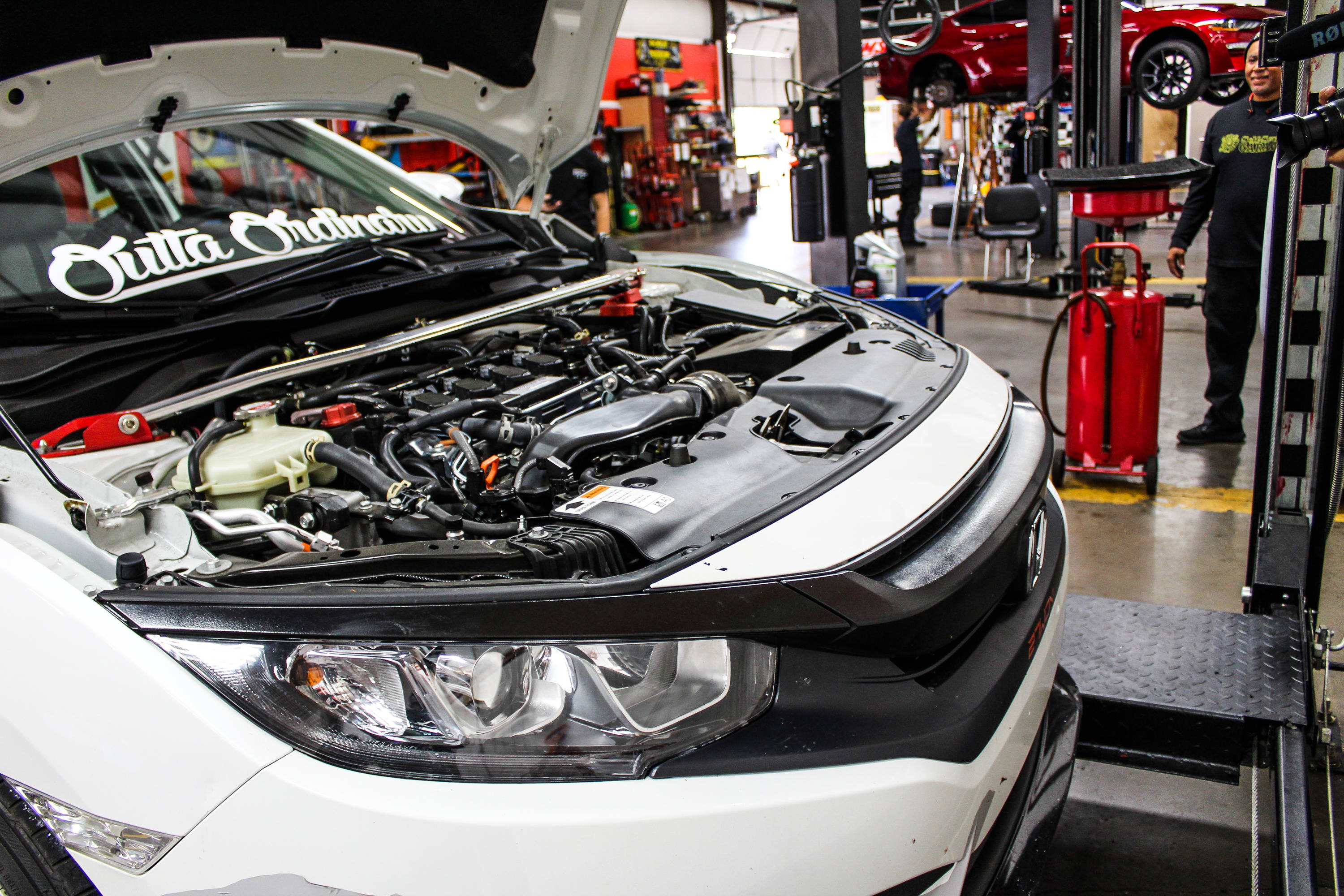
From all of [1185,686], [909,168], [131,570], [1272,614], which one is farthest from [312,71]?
[909,168]

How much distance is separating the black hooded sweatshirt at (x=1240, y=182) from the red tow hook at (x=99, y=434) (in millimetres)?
4195

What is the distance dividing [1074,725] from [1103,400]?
2367 millimetres

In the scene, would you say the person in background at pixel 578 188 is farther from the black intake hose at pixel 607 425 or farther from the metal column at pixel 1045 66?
the black intake hose at pixel 607 425

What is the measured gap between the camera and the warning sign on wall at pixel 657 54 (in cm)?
1681

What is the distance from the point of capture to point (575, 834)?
106 cm

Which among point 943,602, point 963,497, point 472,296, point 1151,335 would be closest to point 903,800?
point 943,602

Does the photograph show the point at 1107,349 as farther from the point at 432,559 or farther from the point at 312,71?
the point at 432,559

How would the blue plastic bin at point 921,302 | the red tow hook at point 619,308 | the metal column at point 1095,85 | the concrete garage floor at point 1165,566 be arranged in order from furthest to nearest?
the blue plastic bin at point 921,302 < the metal column at point 1095,85 < the red tow hook at point 619,308 < the concrete garage floor at point 1165,566

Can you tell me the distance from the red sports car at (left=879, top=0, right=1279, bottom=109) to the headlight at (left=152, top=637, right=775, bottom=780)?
898 cm

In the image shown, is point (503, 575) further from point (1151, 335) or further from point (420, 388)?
point (1151, 335)

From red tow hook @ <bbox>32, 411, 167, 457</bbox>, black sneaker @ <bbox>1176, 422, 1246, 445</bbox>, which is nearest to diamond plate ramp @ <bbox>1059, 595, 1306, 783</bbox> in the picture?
Answer: red tow hook @ <bbox>32, 411, 167, 457</bbox>

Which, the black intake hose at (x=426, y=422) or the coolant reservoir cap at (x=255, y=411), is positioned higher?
the coolant reservoir cap at (x=255, y=411)

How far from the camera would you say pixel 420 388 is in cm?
206

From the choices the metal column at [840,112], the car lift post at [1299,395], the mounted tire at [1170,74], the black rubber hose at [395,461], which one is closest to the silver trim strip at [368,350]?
the black rubber hose at [395,461]
